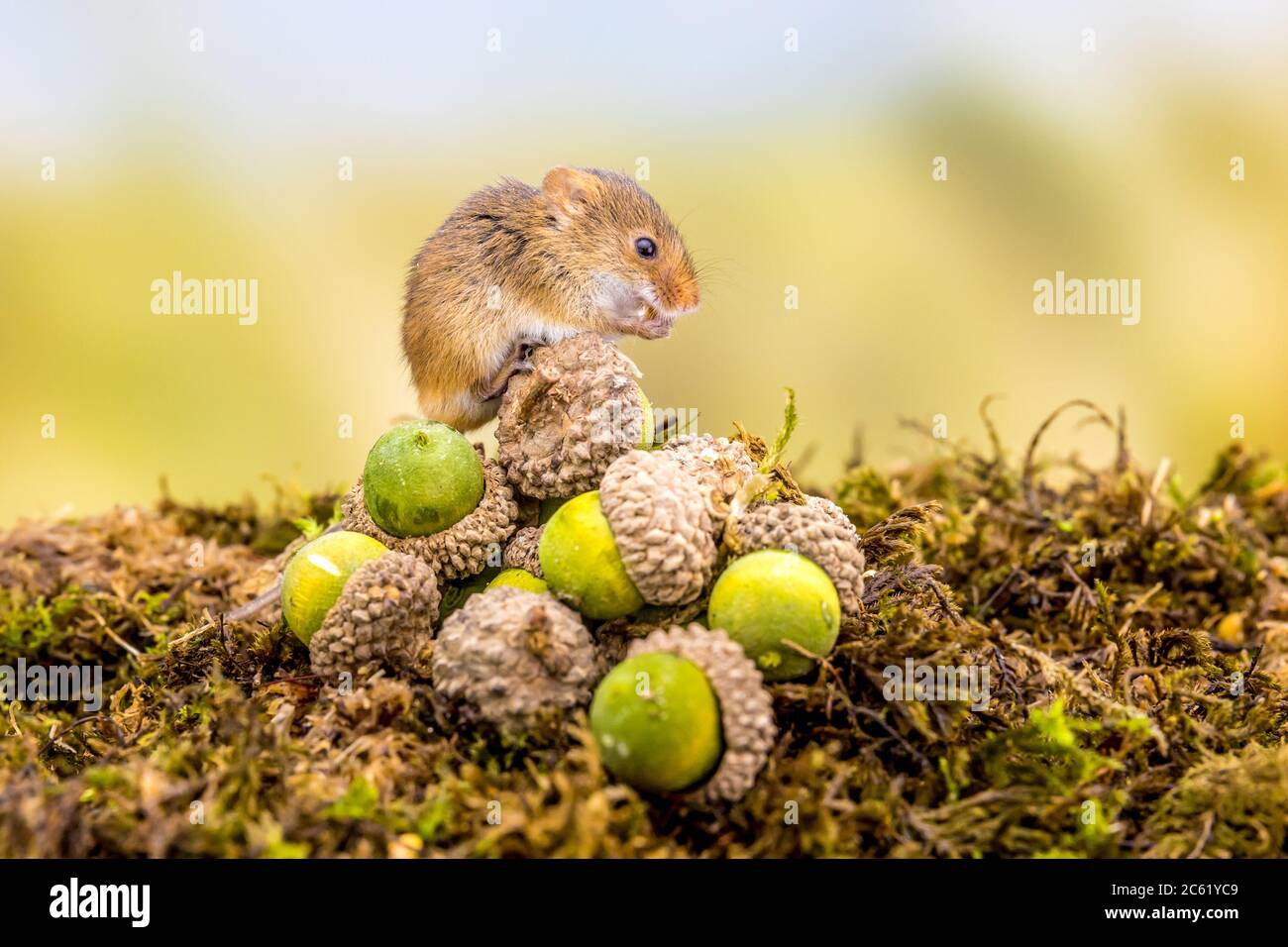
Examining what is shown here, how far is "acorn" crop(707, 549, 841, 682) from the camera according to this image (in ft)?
7.07

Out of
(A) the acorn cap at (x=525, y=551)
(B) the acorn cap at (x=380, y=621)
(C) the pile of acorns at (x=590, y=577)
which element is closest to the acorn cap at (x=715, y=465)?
(C) the pile of acorns at (x=590, y=577)

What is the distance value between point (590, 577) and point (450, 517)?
500 millimetres

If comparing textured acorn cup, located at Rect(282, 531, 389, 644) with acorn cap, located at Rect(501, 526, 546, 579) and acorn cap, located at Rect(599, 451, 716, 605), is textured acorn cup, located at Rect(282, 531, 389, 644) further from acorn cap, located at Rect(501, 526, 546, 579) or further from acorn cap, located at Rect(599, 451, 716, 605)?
acorn cap, located at Rect(599, 451, 716, 605)

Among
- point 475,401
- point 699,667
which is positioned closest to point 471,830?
point 699,667

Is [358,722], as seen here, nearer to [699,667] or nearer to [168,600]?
[699,667]

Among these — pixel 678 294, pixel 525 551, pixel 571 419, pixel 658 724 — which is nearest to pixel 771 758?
pixel 658 724

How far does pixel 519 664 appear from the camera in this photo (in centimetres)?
217

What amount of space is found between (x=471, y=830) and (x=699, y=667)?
1.60ft

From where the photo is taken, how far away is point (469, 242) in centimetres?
329

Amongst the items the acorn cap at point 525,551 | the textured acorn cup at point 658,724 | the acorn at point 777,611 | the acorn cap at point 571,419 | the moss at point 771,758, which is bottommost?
the moss at point 771,758

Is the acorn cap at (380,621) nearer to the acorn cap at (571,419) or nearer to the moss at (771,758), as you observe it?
the moss at (771,758)

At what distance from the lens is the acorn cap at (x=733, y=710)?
77.5 inches

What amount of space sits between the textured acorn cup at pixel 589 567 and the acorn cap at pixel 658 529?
2 cm

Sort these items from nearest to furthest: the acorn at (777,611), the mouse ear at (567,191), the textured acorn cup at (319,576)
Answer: the acorn at (777,611), the textured acorn cup at (319,576), the mouse ear at (567,191)
